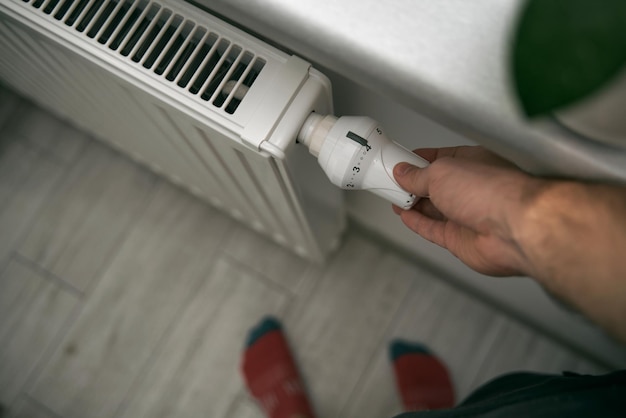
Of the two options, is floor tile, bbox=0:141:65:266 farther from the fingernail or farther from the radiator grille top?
the fingernail

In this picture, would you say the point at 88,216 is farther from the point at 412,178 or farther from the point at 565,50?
the point at 565,50

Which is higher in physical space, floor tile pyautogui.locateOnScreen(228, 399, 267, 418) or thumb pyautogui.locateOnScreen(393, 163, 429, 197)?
thumb pyautogui.locateOnScreen(393, 163, 429, 197)

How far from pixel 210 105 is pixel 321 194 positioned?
0.28 m

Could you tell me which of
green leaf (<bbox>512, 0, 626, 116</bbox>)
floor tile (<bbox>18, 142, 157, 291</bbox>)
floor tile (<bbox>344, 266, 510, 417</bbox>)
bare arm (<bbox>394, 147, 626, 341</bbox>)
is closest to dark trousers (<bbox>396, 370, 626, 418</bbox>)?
bare arm (<bbox>394, 147, 626, 341</bbox>)

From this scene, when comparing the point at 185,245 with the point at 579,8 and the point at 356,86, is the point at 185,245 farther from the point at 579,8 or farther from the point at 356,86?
the point at 579,8

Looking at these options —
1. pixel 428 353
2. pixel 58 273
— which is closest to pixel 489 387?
pixel 428 353

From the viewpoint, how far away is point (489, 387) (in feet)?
2.10

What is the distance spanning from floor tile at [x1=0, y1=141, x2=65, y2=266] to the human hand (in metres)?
0.95

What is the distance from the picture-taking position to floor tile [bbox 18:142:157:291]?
3.45 feet

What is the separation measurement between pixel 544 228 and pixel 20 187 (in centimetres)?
112

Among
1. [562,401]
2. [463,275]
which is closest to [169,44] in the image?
[562,401]

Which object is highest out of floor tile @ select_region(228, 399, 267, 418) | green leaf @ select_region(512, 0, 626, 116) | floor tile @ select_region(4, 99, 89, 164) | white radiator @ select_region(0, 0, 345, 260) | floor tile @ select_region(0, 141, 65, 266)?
green leaf @ select_region(512, 0, 626, 116)

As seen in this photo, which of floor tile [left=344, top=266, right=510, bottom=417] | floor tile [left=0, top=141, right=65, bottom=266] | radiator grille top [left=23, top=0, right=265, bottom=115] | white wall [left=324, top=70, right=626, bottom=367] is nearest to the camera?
radiator grille top [left=23, top=0, right=265, bottom=115]

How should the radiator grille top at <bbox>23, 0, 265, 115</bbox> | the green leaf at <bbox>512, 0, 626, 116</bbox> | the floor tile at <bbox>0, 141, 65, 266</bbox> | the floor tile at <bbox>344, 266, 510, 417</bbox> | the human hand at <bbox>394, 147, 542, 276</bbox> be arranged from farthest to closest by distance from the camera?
the floor tile at <bbox>0, 141, 65, 266</bbox> < the floor tile at <bbox>344, 266, 510, 417</bbox> < the radiator grille top at <bbox>23, 0, 265, 115</bbox> < the human hand at <bbox>394, 147, 542, 276</bbox> < the green leaf at <bbox>512, 0, 626, 116</bbox>
